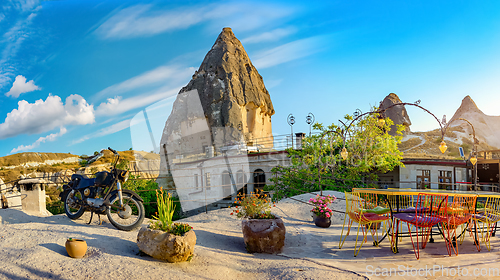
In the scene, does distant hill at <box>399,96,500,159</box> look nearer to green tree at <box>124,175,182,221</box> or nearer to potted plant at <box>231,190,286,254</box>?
green tree at <box>124,175,182,221</box>

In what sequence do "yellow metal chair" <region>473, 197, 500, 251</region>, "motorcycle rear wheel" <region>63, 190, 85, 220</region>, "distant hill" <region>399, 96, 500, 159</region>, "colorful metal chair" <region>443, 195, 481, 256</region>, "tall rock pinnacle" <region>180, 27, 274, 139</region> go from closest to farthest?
"colorful metal chair" <region>443, 195, 481, 256</region> < "yellow metal chair" <region>473, 197, 500, 251</region> < "motorcycle rear wheel" <region>63, 190, 85, 220</region> < "tall rock pinnacle" <region>180, 27, 274, 139</region> < "distant hill" <region>399, 96, 500, 159</region>

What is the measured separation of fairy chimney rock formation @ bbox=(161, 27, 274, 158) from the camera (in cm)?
3145

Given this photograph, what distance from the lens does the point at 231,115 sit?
30875 millimetres

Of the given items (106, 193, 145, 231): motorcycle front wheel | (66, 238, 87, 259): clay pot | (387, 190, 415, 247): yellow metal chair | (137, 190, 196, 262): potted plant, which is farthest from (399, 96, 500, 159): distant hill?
(66, 238, 87, 259): clay pot

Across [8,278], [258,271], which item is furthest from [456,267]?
[8,278]

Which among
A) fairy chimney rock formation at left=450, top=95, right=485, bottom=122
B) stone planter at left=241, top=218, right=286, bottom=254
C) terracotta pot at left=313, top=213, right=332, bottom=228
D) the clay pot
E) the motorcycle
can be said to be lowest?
terracotta pot at left=313, top=213, right=332, bottom=228

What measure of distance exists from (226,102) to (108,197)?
27.0 meters

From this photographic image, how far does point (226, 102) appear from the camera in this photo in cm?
3170

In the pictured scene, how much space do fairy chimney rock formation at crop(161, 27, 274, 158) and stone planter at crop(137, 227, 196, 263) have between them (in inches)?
1031

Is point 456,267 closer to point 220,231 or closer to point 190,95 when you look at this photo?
point 220,231

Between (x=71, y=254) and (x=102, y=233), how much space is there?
38.8 inches

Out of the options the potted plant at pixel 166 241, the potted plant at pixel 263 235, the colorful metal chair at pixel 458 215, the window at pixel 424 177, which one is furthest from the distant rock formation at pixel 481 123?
the potted plant at pixel 166 241

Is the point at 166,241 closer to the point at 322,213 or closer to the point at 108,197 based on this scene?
the point at 108,197

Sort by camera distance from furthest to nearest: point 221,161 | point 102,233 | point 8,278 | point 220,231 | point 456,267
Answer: point 221,161
point 220,231
point 102,233
point 456,267
point 8,278
